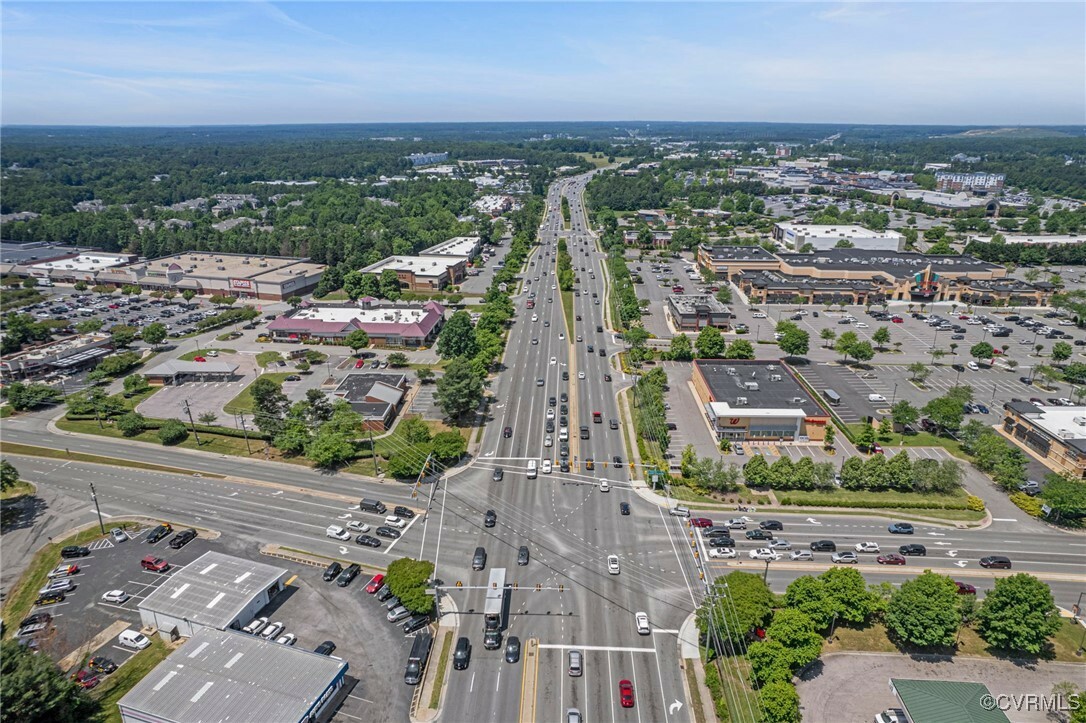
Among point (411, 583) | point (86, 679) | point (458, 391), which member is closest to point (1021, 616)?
point (411, 583)

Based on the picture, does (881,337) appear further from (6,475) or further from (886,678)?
(6,475)

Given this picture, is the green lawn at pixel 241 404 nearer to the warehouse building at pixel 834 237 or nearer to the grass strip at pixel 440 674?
the grass strip at pixel 440 674

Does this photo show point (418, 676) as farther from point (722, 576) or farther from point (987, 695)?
point (987, 695)

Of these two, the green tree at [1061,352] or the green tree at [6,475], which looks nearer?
the green tree at [6,475]

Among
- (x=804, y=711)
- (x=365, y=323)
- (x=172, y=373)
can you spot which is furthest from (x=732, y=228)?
(x=804, y=711)

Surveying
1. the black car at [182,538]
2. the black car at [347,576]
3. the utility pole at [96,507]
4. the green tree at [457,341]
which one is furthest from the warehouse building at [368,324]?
the black car at [347,576]
